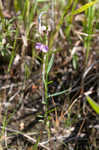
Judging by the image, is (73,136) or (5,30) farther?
(5,30)

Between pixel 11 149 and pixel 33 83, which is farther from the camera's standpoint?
pixel 33 83

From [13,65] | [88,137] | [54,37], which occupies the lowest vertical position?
[88,137]

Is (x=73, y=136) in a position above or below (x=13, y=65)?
below

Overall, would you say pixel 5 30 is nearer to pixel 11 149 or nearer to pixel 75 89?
pixel 75 89

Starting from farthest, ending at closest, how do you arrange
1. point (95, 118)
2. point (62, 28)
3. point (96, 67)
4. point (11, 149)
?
point (62, 28), point (96, 67), point (95, 118), point (11, 149)

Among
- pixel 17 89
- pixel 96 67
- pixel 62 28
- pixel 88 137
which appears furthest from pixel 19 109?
pixel 62 28

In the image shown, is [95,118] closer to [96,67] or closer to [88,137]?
[88,137]

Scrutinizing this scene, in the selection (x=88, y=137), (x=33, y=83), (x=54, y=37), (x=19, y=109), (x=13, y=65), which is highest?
(x=54, y=37)

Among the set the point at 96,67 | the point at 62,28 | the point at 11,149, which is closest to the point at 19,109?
the point at 11,149

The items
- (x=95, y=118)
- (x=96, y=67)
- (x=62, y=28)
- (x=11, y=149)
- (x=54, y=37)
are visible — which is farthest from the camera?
(x=62, y=28)
